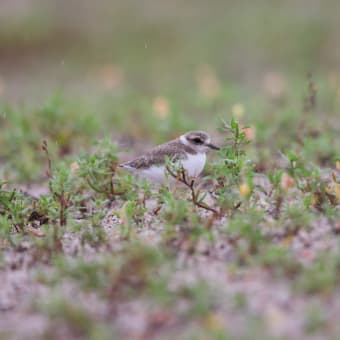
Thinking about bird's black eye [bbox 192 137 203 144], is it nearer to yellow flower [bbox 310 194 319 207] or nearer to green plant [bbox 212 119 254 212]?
green plant [bbox 212 119 254 212]

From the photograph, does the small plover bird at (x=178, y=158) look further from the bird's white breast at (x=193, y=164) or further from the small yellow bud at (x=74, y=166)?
the small yellow bud at (x=74, y=166)

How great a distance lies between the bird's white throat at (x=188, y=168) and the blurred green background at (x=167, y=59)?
253cm

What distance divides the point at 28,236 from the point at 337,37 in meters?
9.79

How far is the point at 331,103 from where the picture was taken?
30.7 feet


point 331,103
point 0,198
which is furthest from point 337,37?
point 0,198

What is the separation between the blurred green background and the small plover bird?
2.33 meters

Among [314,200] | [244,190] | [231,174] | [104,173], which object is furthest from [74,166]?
[314,200]

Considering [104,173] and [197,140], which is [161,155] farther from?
[104,173]

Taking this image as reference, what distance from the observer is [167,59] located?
13508 mm

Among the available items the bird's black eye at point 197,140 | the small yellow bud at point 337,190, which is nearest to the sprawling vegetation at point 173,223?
the small yellow bud at point 337,190

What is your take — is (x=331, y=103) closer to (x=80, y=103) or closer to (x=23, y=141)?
(x=80, y=103)

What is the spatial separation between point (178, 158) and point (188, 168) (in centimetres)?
12

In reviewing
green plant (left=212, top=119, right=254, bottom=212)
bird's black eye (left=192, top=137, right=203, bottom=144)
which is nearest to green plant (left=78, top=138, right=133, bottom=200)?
bird's black eye (left=192, top=137, right=203, bottom=144)

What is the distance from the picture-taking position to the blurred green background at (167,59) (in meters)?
9.30
